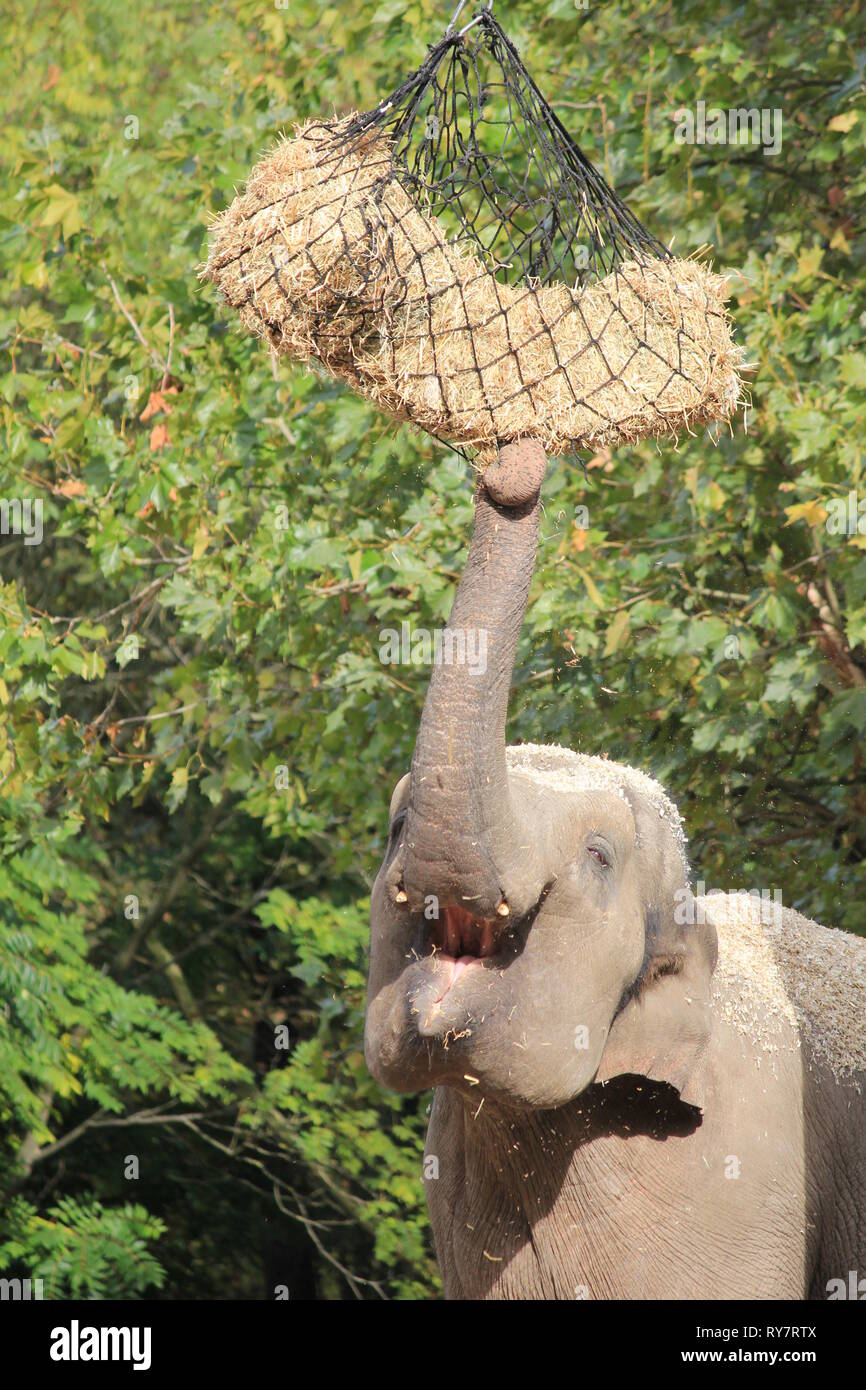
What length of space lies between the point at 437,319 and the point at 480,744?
0.93 m

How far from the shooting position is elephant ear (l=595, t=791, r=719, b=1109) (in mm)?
3627

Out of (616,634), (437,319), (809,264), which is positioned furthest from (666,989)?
(809,264)

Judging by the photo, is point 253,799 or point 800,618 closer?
point 800,618

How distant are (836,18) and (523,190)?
4.39 meters

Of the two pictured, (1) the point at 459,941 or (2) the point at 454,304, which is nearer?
(1) the point at 459,941

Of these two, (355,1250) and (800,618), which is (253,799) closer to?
(800,618)

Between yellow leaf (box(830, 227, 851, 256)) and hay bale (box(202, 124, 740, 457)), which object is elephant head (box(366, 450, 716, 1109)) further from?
yellow leaf (box(830, 227, 851, 256))

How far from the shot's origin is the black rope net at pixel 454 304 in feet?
11.2

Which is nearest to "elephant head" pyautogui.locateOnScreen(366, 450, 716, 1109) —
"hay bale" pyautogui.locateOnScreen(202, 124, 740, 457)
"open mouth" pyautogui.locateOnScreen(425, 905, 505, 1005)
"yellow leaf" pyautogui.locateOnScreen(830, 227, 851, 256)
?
"open mouth" pyautogui.locateOnScreen(425, 905, 505, 1005)

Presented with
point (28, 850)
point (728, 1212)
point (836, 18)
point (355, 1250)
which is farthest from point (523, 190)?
point (355, 1250)

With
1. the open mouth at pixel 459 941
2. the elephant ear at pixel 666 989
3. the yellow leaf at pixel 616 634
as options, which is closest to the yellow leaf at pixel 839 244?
the yellow leaf at pixel 616 634

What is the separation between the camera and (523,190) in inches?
147

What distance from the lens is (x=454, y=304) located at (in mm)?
3441

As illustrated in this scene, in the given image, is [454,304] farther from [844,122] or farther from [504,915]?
[844,122]
